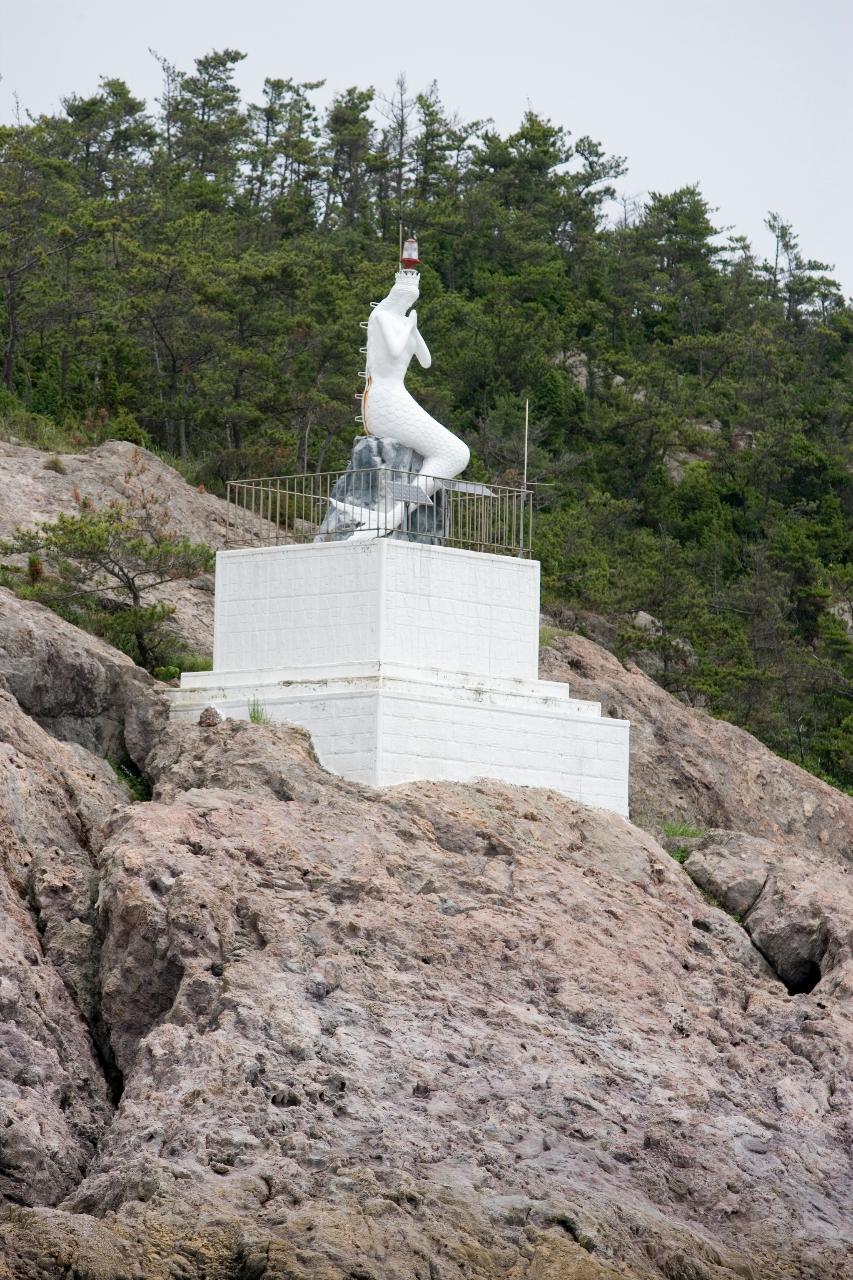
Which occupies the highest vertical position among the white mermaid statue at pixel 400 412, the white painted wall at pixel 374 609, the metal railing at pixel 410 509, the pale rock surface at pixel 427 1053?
the white mermaid statue at pixel 400 412

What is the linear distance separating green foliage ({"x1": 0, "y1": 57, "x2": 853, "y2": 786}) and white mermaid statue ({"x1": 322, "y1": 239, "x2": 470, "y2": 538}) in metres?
3.05

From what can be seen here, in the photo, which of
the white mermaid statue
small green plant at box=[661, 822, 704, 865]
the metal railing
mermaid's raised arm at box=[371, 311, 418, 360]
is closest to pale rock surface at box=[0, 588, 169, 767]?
the metal railing

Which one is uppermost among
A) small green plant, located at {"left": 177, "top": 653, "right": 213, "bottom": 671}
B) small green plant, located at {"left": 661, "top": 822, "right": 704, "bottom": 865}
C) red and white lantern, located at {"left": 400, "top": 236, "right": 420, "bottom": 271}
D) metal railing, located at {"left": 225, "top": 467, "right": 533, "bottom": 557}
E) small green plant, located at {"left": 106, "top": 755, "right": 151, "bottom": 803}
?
red and white lantern, located at {"left": 400, "top": 236, "right": 420, "bottom": 271}

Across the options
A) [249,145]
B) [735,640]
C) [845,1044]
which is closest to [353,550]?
[845,1044]

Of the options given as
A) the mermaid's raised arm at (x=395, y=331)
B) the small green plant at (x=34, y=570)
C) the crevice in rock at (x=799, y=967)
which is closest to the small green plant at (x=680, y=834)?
the crevice in rock at (x=799, y=967)

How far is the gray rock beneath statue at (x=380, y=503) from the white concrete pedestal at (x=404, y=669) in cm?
73

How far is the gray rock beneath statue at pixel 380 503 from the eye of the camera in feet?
79.8

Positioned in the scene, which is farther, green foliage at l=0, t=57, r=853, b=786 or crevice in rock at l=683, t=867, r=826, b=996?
green foliage at l=0, t=57, r=853, b=786

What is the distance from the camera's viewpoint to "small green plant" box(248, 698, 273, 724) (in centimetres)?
2290

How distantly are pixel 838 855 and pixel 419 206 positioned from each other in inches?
1281

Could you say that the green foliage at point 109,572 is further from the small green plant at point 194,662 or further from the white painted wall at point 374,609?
the white painted wall at point 374,609

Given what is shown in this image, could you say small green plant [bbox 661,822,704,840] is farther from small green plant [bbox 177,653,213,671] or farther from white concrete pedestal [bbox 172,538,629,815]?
small green plant [bbox 177,653,213,671]

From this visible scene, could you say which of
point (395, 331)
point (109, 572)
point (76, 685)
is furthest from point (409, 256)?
point (76, 685)

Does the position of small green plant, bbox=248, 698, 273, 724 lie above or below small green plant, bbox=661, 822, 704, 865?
above
